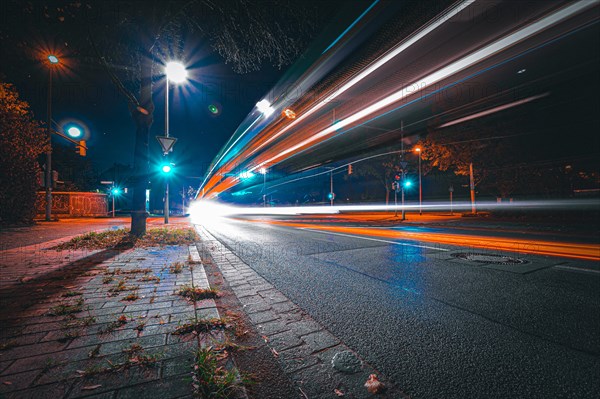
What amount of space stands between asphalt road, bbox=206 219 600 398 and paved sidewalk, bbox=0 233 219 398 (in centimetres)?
144

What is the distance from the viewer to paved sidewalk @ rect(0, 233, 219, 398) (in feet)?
5.03

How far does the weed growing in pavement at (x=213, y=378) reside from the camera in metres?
1.44

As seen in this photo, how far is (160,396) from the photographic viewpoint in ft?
4.65

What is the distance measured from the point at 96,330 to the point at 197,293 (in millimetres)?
1082

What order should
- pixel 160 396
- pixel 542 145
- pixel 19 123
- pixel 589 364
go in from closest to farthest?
pixel 160 396 < pixel 589 364 < pixel 19 123 < pixel 542 145

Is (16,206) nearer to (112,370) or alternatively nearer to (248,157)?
(112,370)

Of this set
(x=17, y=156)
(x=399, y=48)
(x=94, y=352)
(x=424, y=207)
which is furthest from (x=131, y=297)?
(x=424, y=207)

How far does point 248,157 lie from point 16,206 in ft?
70.9

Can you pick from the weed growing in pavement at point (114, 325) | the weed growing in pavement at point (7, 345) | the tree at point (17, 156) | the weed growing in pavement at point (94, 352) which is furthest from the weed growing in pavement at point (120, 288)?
the tree at point (17, 156)

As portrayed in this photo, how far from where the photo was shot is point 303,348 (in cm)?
208

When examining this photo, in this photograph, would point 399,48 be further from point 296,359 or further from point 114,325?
point 114,325

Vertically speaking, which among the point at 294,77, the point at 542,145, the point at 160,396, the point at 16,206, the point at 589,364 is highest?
the point at 294,77

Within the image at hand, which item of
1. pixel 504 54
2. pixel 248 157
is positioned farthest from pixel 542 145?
pixel 248 157

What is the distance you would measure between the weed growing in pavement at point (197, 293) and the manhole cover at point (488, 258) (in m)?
5.28
